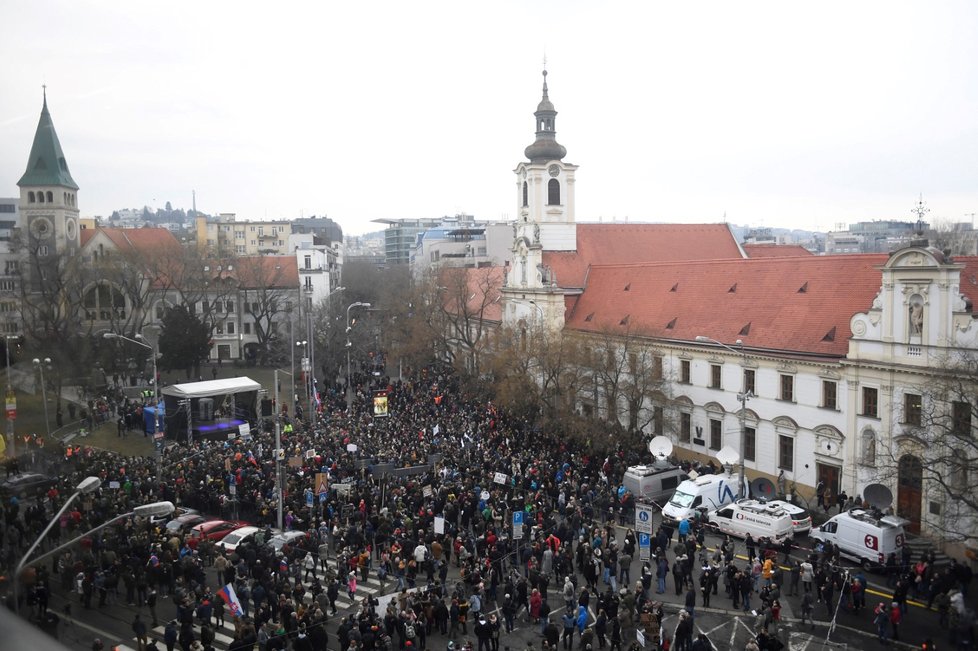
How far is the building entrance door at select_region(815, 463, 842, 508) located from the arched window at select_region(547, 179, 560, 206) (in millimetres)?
34275

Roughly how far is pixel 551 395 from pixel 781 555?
703 inches

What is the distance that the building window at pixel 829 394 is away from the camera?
1420 inches

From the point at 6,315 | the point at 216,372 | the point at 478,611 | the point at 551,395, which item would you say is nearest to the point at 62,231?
the point at 6,315

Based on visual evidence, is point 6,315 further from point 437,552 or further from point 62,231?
point 437,552

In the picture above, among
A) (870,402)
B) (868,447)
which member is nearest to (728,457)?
(868,447)

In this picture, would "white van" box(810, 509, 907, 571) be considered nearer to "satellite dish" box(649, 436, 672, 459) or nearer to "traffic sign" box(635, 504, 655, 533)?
"traffic sign" box(635, 504, 655, 533)

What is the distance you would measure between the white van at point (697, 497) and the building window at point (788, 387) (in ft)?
24.0

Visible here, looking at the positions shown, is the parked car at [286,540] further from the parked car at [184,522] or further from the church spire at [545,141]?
the church spire at [545,141]

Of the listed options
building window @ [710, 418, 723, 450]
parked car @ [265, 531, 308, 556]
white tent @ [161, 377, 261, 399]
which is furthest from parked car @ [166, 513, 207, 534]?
building window @ [710, 418, 723, 450]

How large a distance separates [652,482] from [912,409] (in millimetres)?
11121

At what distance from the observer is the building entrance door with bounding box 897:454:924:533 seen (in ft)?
104

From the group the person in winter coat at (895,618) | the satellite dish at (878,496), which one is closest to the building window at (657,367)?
the satellite dish at (878,496)

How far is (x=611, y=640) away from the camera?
20.9 m

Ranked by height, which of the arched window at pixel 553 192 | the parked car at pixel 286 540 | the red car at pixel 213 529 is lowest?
the red car at pixel 213 529
